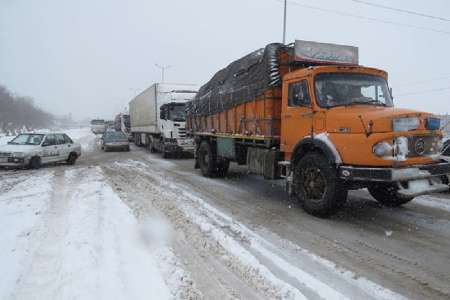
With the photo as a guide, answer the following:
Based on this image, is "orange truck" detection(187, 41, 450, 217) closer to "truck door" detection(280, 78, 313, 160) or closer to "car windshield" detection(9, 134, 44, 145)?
"truck door" detection(280, 78, 313, 160)

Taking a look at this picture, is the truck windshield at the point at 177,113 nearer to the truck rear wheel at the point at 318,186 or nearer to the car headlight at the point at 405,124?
the truck rear wheel at the point at 318,186

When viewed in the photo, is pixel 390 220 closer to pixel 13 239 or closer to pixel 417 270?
pixel 417 270

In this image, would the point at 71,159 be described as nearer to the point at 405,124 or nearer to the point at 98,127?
the point at 405,124

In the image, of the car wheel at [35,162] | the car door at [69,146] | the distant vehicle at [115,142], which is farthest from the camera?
the distant vehicle at [115,142]

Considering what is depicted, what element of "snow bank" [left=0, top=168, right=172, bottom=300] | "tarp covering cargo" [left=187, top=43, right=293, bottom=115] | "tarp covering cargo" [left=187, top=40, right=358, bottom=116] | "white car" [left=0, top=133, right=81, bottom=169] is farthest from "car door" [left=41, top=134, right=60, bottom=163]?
"tarp covering cargo" [left=187, top=40, right=358, bottom=116]

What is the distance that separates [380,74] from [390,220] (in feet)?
9.98

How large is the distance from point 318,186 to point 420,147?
6.14 feet

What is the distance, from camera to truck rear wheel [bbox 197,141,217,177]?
39.0 feet

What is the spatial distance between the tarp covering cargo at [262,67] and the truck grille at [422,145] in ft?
8.75

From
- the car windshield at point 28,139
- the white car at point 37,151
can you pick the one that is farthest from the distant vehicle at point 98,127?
the car windshield at point 28,139

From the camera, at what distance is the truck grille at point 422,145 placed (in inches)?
238

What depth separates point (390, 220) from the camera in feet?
22.3

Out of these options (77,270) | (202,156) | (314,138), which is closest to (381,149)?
(314,138)

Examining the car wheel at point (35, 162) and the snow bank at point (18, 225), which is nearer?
the snow bank at point (18, 225)
